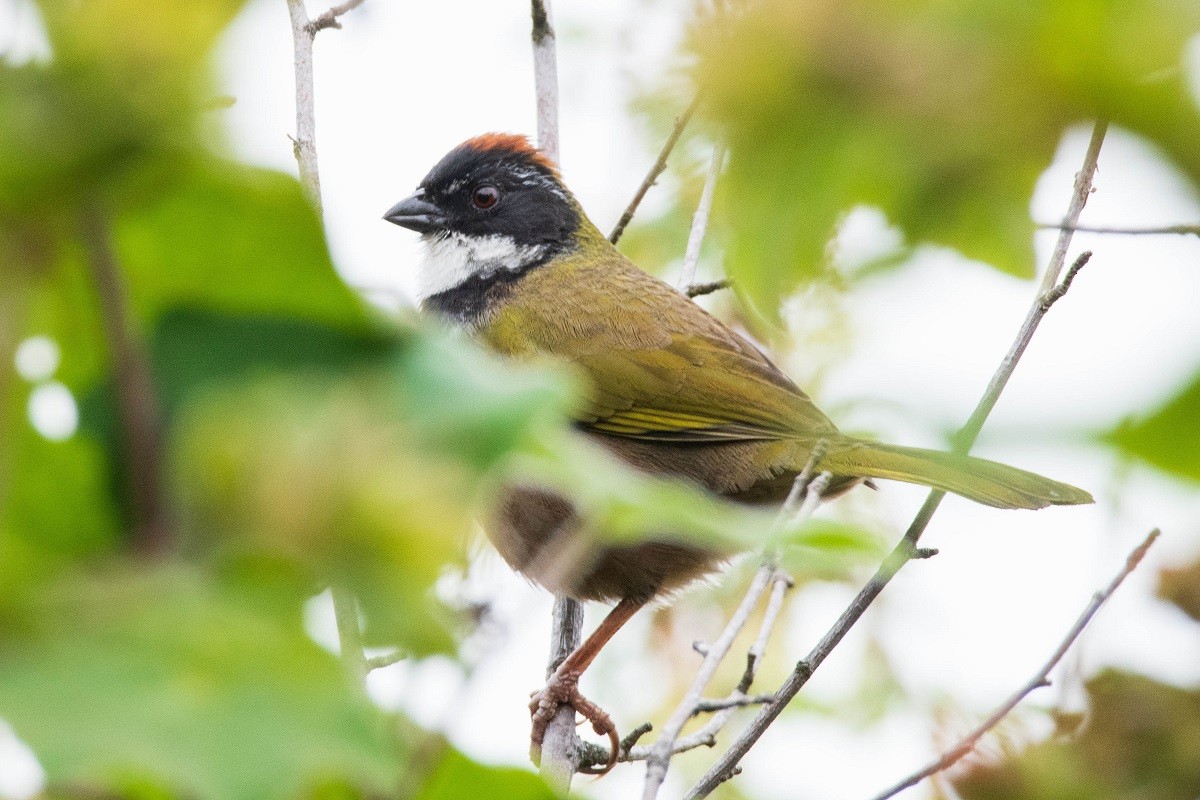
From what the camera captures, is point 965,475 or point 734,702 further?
point 965,475

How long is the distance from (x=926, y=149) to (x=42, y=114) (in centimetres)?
66

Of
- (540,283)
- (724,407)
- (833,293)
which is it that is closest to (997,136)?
(833,293)

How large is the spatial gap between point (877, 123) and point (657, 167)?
3112 mm

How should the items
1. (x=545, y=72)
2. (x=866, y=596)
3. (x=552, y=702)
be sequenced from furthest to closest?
(x=545, y=72) → (x=552, y=702) → (x=866, y=596)

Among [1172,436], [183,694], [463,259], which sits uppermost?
A: [1172,436]

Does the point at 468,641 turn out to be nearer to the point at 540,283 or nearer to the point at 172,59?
the point at 172,59

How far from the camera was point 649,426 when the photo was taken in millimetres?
5023

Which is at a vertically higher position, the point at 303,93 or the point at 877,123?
the point at 877,123

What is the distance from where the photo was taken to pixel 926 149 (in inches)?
39.8

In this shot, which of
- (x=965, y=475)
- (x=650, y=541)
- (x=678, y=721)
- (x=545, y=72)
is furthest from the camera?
(x=545, y=72)

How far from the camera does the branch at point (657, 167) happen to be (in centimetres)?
123

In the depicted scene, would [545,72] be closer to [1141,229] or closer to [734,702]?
[734,702]

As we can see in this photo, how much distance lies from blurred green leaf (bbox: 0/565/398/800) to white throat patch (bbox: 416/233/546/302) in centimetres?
516

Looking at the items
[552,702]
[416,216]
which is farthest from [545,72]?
[552,702]
